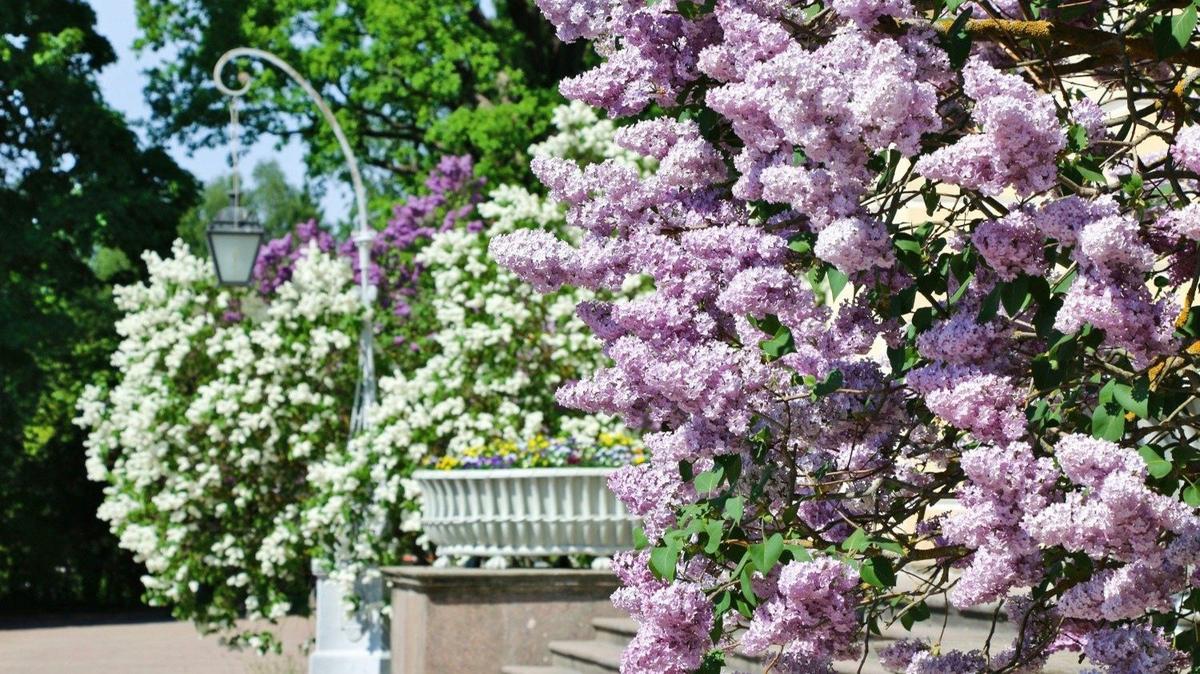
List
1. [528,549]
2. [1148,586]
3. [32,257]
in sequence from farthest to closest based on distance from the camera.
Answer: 1. [32,257]
2. [528,549]
3. [1148,586]

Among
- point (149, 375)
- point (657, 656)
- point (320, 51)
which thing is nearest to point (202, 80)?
point (320, 51)

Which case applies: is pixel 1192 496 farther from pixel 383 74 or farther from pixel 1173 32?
pixel 383 74

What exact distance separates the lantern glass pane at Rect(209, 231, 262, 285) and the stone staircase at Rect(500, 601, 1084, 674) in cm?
511

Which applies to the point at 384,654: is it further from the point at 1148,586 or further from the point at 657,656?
the point at 1148,586

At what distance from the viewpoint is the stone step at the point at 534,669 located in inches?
350

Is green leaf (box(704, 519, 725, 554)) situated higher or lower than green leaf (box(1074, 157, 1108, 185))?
lower

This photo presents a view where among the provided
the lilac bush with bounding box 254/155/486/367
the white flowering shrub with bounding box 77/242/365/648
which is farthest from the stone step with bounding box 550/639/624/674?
the lilac bush with bounding box 254/155/486/367

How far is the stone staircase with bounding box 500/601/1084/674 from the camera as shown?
20.2 ft

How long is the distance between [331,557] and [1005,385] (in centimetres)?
938

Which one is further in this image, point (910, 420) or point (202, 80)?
point (202, 80)

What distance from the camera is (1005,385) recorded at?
3055 mm

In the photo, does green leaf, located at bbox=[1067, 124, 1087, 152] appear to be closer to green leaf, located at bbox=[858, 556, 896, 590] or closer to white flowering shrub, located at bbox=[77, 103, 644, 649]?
green leaf, located at bbox=[858, 556, 896, 590]

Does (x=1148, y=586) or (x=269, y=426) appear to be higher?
(x=269, y=426)

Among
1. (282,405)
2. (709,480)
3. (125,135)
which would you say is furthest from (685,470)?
(125,135)
